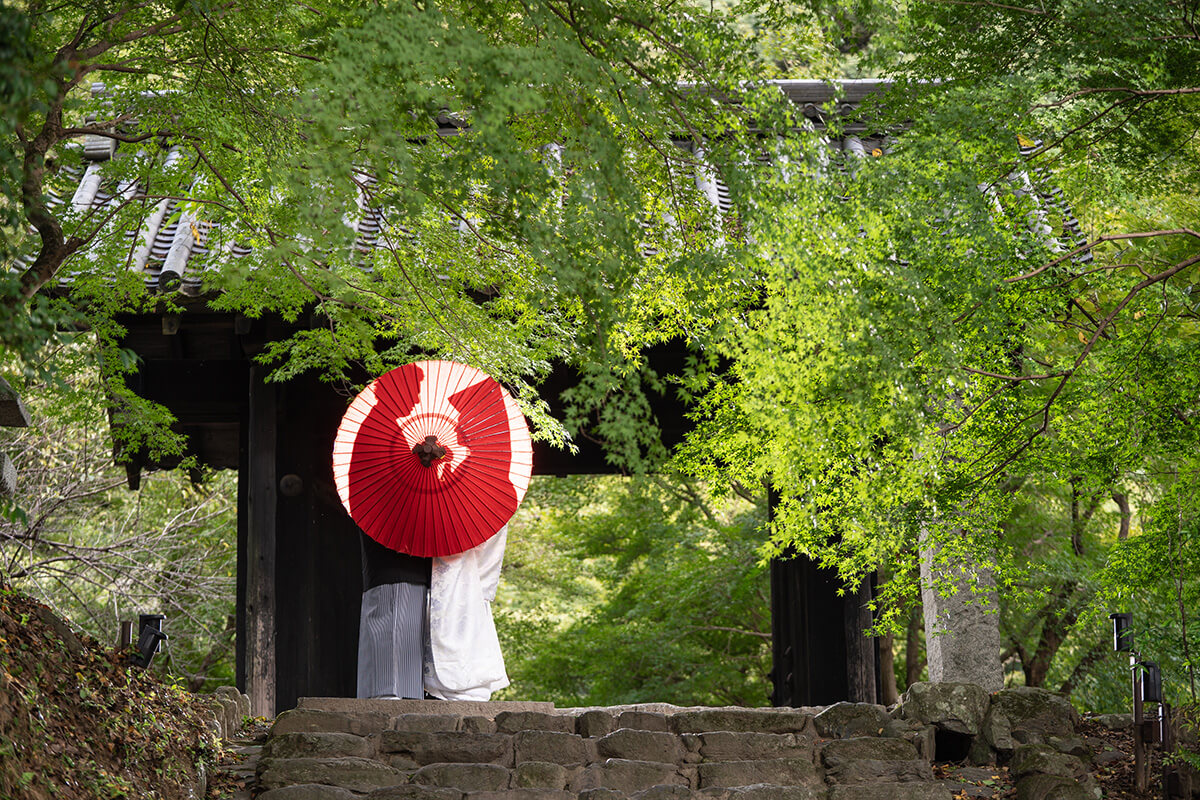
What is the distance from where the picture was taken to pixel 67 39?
535 cm

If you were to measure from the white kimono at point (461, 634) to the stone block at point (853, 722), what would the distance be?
1995 mm

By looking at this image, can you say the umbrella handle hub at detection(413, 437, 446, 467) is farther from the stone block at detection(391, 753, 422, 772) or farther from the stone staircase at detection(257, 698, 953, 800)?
the stone block at detection(391, 753, 422, 772)

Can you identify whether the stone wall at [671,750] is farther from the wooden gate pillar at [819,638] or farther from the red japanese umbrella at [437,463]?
the wooden gate pillar at [819,638]

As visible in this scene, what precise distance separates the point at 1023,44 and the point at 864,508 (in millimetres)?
2492

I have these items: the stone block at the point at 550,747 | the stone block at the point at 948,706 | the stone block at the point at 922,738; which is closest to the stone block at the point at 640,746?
the stone block at the point at 550,747

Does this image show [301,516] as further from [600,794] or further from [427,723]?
[600,794]

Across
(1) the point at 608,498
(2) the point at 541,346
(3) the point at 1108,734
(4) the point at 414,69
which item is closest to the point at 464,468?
(2) the point at 541,346

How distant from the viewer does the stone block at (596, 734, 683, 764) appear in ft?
19.5

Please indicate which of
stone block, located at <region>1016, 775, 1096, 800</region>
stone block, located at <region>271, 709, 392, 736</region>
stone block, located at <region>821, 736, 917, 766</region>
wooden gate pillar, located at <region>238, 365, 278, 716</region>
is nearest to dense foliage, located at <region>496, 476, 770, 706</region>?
wooden gate pillar, located at <region>238, 365, 278, 716</region>

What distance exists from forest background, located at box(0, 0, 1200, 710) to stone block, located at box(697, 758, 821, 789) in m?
1.17

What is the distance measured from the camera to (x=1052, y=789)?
5.60m

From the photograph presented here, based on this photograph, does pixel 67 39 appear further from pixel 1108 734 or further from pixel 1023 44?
pixel 1108 734

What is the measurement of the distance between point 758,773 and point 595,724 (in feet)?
Result: 3.24

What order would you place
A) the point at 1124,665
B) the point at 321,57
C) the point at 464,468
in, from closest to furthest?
1. the point at 321,57
2. the point at 464,468
3. the point at 1124,665
